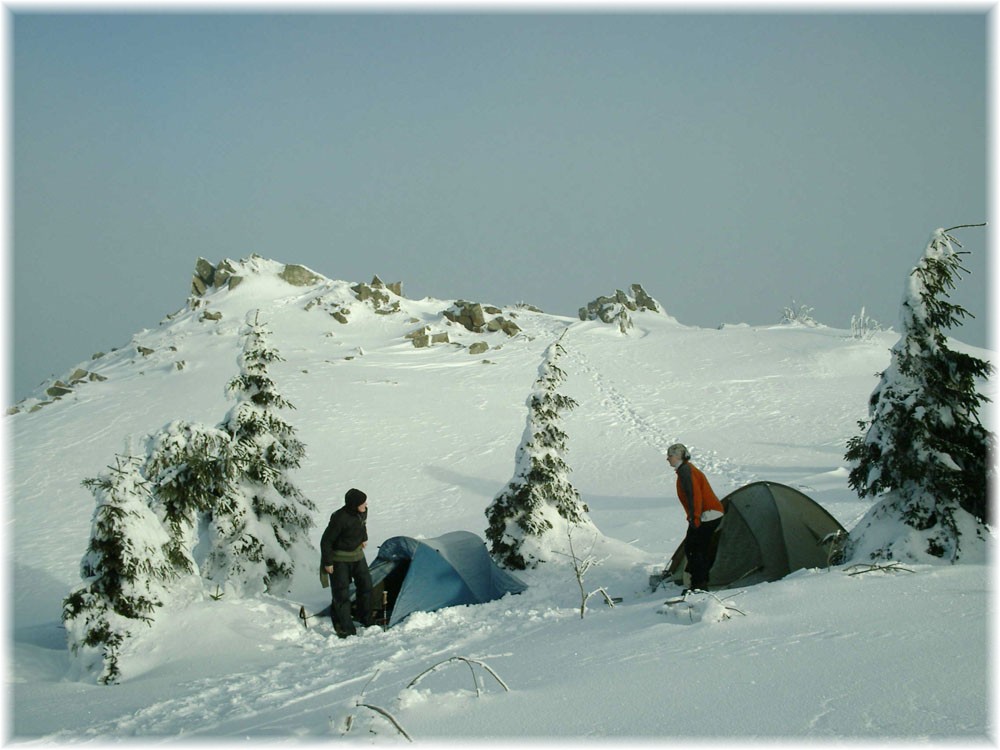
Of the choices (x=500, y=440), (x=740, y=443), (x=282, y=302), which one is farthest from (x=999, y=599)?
(x=282, y=302)

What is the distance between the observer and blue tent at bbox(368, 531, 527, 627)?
1221cm

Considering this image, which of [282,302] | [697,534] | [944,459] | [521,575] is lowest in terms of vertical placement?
[521,575]

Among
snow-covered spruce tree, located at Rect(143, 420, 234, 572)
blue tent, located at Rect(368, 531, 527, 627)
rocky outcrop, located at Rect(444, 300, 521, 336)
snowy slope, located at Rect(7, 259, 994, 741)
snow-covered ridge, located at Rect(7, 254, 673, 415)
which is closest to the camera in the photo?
snowy slope, located at Rect(7, 259, 994, 741)

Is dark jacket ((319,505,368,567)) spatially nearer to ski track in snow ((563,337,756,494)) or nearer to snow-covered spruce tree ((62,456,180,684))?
snow-covered spruce tree ((62,456,180,684))

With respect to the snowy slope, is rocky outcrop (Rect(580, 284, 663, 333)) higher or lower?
higher

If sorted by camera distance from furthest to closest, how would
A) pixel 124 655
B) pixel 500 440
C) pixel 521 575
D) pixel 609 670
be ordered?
1. pixel 500 440
2. pixel 521 575
3. pixel 124 655
4. pixel 609 670

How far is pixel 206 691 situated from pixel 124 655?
2.44 metres

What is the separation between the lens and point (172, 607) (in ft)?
36.3

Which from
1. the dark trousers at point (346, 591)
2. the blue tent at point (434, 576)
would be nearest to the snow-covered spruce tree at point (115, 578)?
the dark trousers at point (346, 591)

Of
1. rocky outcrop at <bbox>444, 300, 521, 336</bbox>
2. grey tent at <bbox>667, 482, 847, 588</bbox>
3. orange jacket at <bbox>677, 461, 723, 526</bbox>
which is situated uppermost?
rocky outcrop at <bbox>444, 300, 521, 336</bbox>

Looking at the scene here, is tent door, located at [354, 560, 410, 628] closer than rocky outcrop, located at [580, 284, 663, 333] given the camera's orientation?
Yes

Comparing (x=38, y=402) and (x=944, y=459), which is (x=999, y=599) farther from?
(x=38, y=402)

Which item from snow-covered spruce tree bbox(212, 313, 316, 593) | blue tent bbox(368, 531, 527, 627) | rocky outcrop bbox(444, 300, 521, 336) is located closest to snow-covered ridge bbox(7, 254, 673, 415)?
rocky outcrop bbox(444, 300, 521, 336)

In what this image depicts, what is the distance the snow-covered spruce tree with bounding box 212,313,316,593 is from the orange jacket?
7.10 metres
